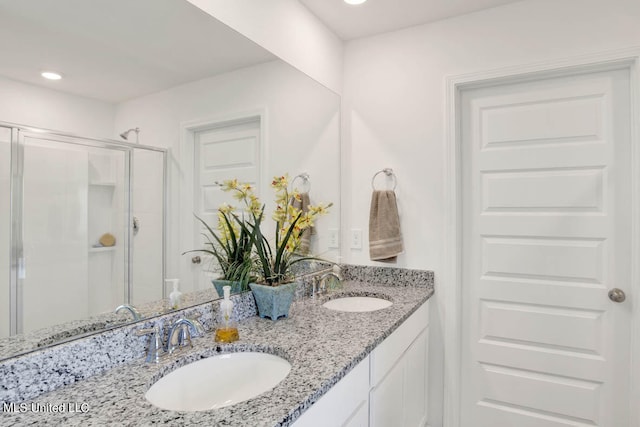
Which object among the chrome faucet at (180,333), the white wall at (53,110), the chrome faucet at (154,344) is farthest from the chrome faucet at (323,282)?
the white wall at (53,110)

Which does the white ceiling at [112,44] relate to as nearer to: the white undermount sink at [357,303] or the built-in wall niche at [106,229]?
the built-in wall niche at [106,229]

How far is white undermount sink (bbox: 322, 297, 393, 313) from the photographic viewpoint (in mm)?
1967

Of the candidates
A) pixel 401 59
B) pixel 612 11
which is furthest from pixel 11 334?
pixel 612 11

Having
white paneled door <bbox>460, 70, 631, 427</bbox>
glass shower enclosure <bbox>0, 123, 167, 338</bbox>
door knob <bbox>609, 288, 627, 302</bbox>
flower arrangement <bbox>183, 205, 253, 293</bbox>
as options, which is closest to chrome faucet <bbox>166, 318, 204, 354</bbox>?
glass shower enclosure <bbox>0, 123, 167, 338</bbox>

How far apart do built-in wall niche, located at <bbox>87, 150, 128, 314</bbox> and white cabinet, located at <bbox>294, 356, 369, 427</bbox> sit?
0.69 metres

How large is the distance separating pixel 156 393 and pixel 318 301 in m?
1.01

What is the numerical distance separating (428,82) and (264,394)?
1.86m

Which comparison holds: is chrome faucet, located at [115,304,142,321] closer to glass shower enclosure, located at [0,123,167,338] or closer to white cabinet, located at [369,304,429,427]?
glass shower enclosure, located at [0,123,167,338]

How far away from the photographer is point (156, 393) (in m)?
0.99

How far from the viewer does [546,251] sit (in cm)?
192

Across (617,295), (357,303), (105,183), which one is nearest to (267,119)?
(105,183)

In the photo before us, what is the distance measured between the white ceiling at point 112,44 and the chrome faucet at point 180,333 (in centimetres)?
73

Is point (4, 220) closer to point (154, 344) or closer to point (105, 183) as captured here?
point (105, 183)

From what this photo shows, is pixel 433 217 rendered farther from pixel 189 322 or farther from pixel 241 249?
pixel 189 322
